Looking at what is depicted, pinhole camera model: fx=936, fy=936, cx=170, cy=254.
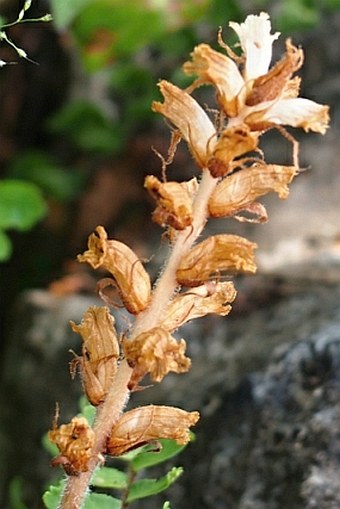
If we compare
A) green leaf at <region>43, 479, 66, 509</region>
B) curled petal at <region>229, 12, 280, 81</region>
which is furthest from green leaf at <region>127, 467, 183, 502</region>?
curled petal at <region>229, 12, 280, 81</region>

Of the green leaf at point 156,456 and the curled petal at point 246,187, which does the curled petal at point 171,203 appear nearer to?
the curled petal at point 246,187

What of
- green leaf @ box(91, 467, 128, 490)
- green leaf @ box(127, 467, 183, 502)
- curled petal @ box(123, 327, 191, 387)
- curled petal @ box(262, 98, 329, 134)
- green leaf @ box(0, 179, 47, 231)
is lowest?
curled petal @ box(123, 327, 191, 387)

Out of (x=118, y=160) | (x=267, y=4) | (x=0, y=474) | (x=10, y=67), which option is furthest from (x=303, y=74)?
(x=0, y=474)

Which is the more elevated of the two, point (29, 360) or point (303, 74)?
point (303, 74)

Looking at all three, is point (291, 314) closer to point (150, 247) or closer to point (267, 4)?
point (150, 247)

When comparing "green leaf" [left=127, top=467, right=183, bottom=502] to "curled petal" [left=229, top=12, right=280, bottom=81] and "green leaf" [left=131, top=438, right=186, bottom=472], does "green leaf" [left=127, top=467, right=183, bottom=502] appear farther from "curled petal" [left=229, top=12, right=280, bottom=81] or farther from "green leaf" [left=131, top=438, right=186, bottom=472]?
"curled petal" [left=229, top=12, right=280, bottom=81]

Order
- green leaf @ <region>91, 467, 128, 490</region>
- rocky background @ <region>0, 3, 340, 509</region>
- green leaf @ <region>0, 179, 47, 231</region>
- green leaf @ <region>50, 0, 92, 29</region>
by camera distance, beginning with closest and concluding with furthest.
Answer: green leaf @ <region>91, 467, 128, 490</region>, rocky background @ <region>0, 3, 340, 509</region>, green leaf @ <region>50, 0, 92, 29</region>, green leaf @ <region>0, 179, 47, 231</region>

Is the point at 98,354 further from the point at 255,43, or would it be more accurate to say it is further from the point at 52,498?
the point at 255,43
